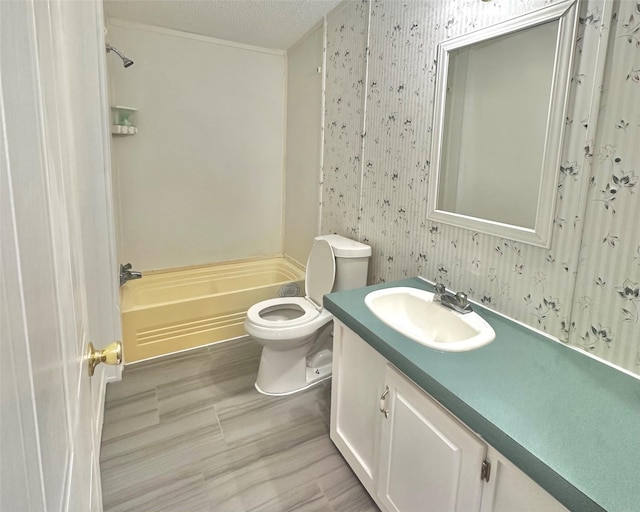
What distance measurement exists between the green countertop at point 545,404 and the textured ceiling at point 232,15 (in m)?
A: 2.06

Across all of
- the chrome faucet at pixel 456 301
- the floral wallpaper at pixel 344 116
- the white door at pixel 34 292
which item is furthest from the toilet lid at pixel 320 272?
the white door at pixel 34 292

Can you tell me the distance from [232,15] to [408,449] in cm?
264

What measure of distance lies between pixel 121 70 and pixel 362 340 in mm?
2525

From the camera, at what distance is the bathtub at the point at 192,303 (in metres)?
2.50

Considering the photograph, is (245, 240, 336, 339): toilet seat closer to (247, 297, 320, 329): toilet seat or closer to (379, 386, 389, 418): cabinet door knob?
(247, 297, 320, 329): toilet seat

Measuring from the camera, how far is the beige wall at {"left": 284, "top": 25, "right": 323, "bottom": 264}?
2771 mm

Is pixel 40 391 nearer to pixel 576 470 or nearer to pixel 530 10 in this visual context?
pixel 576 470

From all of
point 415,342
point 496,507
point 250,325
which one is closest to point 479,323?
point 415,342

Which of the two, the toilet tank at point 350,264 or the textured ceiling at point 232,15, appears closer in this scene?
the toilet tank at point 350,264

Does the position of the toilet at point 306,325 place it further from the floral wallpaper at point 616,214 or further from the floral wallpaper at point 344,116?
the floral wallpaper at point 616,214

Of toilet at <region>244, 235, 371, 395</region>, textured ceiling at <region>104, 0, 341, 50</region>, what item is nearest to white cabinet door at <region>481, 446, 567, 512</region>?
toilet at <region>244, 235, 371, 395</region>

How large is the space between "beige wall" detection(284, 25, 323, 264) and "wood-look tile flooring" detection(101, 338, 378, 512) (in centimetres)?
121

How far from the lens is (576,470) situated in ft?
2.53

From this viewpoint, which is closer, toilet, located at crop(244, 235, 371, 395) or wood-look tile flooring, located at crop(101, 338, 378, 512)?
wood-look tile flooring, located at crop(101, 338, 378, 512)
